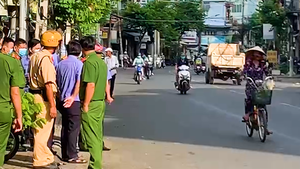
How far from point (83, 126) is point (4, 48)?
4.79ft

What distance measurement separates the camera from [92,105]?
26.1ft

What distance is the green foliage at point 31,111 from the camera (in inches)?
323

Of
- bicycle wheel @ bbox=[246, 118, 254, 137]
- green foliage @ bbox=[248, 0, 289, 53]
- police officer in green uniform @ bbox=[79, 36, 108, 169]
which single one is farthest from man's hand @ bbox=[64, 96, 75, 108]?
green foliage @ bbox=[248, 0, 289, 53]

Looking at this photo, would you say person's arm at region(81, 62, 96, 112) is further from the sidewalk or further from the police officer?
the sidewalk

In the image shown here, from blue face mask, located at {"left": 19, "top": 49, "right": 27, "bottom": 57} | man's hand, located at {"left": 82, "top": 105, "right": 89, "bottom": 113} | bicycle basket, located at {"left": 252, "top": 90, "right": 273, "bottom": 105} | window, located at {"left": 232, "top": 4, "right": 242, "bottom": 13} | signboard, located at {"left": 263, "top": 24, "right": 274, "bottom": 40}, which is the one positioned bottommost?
bicycle basket, located at {"left": 252, "top": 90, "right": 273, "bottom": 105}

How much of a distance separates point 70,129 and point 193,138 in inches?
151

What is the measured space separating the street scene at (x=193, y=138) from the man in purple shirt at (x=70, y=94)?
2.24ft

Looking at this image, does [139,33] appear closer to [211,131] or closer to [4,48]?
[211,131]

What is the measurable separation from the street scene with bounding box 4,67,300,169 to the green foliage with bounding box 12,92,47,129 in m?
1.01

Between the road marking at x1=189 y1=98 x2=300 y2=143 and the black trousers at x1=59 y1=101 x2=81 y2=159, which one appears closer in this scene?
the black trousers at x1=59 y1=101 x2=81 y2=159

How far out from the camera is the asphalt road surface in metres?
9.83

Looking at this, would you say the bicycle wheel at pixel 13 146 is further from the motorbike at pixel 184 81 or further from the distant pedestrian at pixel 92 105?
the motorbike at pixel 184 81

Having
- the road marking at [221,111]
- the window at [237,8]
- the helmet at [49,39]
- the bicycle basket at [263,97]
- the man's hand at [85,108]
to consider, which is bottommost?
the road marking at [221,111]

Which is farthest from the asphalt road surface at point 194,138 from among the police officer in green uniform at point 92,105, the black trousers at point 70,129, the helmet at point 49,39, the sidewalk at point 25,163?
the helmet at point 49,39
